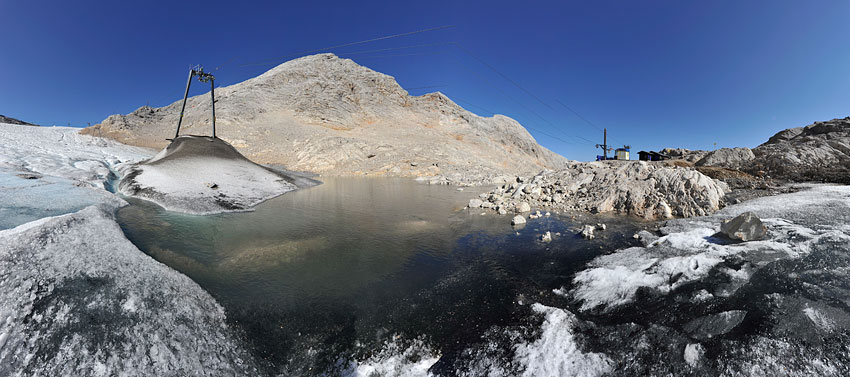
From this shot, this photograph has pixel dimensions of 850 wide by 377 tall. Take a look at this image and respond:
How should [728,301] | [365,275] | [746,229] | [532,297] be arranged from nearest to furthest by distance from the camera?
[728,301], [532,297], [365,275], [746,229]

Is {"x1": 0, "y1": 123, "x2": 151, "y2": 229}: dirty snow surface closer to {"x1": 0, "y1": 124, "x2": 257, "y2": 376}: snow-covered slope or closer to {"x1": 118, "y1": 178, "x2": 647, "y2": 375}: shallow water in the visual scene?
{"x1": 0, "y1": 124, "x2": 257, "y2": 376}: snow-covered slope

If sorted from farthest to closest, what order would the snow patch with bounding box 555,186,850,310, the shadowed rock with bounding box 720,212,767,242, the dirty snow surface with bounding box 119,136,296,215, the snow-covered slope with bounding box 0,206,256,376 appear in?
the dirty snow surface with bounding box 119,136,296,215, the shadowed rock with bounding box 720,212,767,242, the snow patch with bounding box 555,186,850,310, the snow-covered slope with bounding box 0,206,256,376

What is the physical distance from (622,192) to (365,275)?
918 centimetres

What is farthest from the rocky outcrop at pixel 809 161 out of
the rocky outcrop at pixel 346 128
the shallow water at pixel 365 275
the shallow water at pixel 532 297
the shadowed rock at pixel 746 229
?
the rocky outcrop at pixel 346 128

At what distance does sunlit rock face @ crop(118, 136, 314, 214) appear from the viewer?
31.0 ft

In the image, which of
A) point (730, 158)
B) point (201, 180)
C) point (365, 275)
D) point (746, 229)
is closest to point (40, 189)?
point (201, 180)

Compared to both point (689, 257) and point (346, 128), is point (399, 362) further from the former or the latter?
point (346, 128)

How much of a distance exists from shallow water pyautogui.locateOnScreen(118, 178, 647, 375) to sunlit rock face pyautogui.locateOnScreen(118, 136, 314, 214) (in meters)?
0.98

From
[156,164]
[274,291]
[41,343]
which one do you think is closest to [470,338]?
[274,291]

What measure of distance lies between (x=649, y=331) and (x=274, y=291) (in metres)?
4.72

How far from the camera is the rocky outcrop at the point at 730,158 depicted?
53.3ft

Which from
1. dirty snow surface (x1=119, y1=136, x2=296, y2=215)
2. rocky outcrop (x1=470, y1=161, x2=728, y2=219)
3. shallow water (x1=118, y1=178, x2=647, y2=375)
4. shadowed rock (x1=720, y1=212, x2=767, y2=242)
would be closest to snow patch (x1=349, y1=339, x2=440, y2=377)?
shallow water (x1=118, y1=178, x2=647, y2=375)

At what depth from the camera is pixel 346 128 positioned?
50844 millimetres

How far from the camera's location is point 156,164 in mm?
13094
